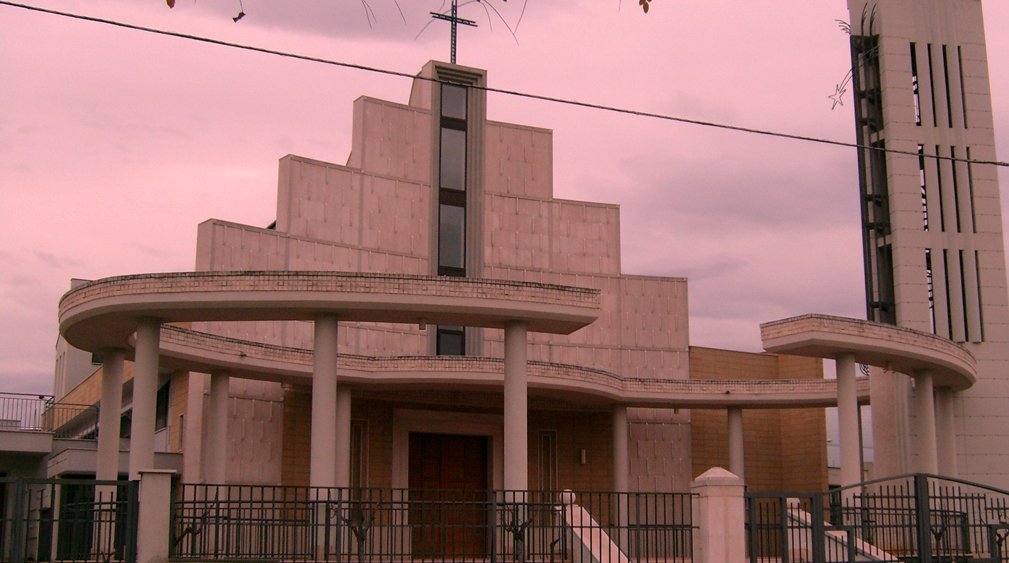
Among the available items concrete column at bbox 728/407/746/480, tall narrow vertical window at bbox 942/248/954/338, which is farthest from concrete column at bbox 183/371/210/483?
tall narrow vertical window at bbox 942/248/954/338

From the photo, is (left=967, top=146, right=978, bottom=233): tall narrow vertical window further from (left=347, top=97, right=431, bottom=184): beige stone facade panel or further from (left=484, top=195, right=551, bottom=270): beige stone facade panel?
(left=347, top=97, right=431, bottom=184): beige stone facade panel

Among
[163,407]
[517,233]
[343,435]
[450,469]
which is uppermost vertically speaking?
[517,233]

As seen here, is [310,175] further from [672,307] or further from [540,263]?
[672,307]

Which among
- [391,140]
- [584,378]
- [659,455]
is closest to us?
[584,378]

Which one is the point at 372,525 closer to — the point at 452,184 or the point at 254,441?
the point at 254,441

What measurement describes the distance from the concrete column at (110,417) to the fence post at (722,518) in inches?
493

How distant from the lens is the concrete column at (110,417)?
24500mm

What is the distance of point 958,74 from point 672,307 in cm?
1041

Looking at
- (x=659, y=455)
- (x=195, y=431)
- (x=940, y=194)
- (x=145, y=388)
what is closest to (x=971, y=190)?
(x=940, y=194)

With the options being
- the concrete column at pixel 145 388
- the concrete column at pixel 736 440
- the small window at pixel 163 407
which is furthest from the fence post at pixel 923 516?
the small window at pixel 163 407

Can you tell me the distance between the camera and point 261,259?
30938 mm

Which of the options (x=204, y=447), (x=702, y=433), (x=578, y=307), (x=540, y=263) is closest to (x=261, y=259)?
(x=204, y=447)

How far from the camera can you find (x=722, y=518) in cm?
1778

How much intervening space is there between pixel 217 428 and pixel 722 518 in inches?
572
